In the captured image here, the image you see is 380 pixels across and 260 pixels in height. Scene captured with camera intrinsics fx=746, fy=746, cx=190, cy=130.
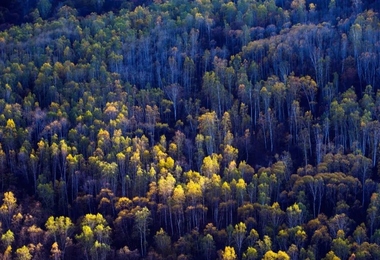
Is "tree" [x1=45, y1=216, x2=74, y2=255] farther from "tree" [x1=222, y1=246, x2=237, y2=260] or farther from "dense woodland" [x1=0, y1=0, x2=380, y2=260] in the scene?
"tree" [x1=222, y1=246, x2=237, y2=260]

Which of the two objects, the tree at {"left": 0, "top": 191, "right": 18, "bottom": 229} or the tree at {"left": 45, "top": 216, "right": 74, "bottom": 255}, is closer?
the tree at {"left": 45, "top": 216, "right": 74, "bottom": 255}

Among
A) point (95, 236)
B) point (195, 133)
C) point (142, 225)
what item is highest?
point (195, 133)

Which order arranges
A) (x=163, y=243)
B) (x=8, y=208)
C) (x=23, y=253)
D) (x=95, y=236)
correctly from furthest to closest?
(x=8, y=208), (x=95, y=236), (x=163, y=243), (x=23, y=253)

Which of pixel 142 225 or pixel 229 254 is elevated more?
pixel 142 225

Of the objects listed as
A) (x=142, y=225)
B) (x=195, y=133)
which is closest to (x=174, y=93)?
(x=195, y=133)

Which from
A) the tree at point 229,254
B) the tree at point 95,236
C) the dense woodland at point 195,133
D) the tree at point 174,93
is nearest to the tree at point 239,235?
the dense woodland at point 195,133

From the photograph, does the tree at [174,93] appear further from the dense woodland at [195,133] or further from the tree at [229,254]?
the tree at [229,254]

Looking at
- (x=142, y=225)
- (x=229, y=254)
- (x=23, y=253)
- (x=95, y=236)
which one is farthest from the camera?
(x=142, y=225)

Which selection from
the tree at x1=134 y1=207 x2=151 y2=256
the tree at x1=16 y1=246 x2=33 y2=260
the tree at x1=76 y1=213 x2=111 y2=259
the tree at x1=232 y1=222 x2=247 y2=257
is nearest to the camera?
the tree at x1=16 y1=246 x2=33 y2=260

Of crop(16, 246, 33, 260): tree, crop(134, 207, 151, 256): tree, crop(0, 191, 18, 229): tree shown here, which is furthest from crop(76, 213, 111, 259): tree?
crop(0, 191, 18, 229): tree

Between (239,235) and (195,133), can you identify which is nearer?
(239,235)

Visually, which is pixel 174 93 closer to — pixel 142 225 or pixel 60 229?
pixel 142 225
